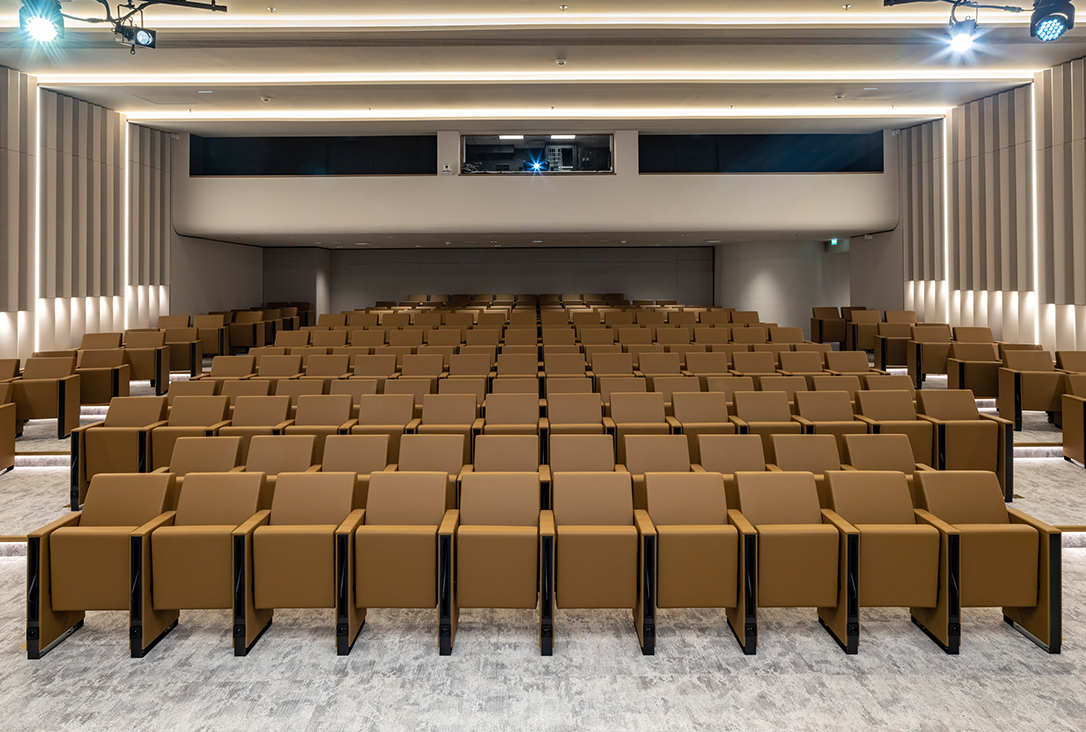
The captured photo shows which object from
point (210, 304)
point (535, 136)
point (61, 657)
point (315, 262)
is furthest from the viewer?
point (315, 262)

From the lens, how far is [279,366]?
253 inches

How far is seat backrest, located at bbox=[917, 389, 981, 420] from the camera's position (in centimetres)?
481

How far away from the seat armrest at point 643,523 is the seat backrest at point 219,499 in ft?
5.78

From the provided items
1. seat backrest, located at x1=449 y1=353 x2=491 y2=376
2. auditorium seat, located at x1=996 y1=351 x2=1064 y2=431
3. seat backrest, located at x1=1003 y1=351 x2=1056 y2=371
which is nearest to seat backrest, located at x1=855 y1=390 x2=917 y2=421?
auditorium seat, located at x1=996 y1=351 x2=1064 y2=431

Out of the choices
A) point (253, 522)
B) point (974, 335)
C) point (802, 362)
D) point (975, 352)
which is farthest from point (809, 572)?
point (974, 335)

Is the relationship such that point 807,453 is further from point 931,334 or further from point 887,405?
point 931,334

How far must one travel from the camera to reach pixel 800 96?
8.77m

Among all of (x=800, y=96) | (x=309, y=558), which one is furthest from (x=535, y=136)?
(x=309, y=558)

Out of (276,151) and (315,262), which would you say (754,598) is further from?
(315,262)

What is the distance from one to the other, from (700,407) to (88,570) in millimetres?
3625

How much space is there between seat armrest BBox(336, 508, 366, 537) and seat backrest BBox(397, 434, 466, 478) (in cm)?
60

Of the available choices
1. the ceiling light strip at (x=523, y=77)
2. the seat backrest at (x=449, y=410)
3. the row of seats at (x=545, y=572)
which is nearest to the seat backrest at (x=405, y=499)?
the row of seats at (x=545, y=572)

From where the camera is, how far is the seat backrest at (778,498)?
3.10m

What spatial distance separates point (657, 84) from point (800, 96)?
1.98 m
